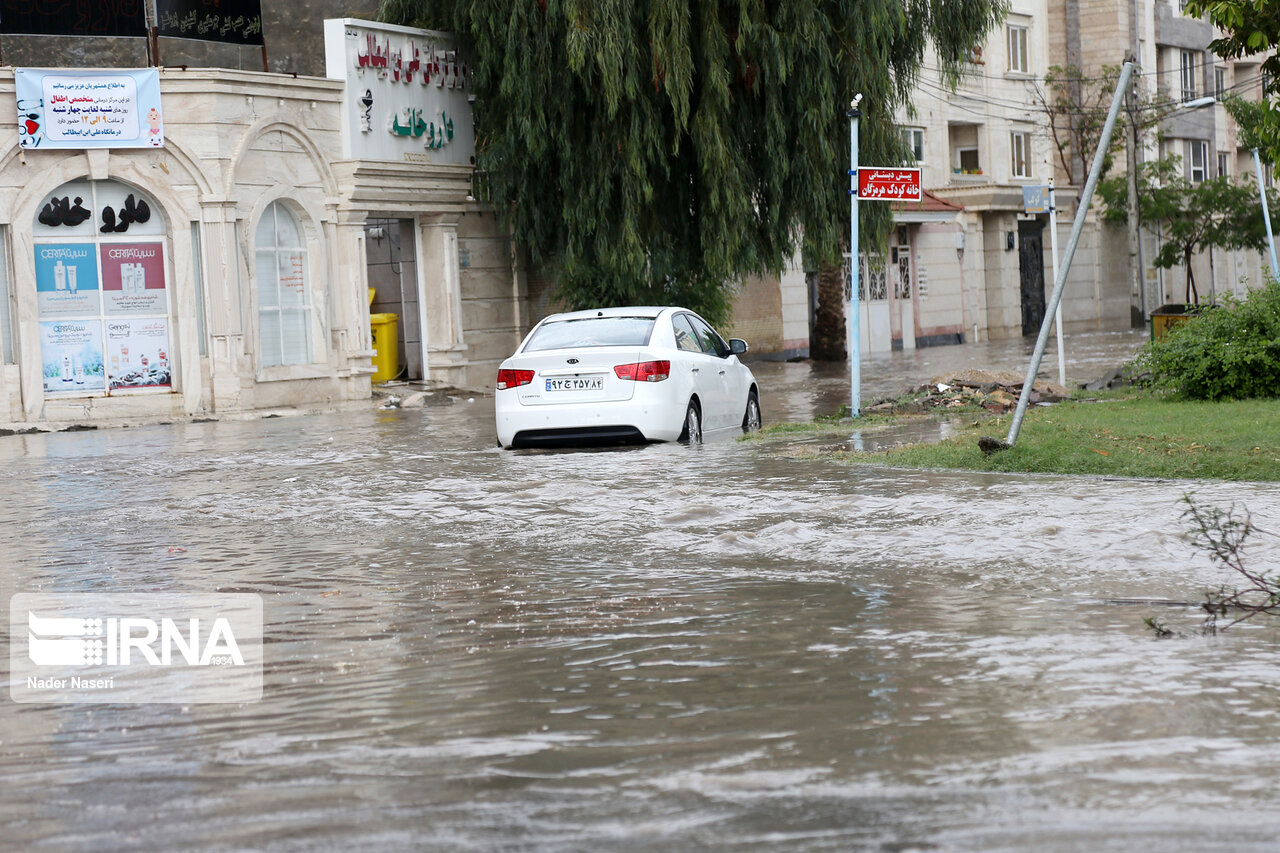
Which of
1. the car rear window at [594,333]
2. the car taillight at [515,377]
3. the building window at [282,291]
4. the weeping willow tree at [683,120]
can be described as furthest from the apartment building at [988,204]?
the car taillight at [515,377]


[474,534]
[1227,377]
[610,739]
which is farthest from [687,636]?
[1227,377]

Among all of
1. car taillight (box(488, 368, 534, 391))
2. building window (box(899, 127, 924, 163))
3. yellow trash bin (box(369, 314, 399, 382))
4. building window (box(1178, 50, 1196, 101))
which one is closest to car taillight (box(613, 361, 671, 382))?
car taillight (box(488, 368, 534, 391))

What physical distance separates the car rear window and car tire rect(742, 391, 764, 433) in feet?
7.30

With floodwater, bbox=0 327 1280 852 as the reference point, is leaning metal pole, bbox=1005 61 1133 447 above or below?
above

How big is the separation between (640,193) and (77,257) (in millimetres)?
8264

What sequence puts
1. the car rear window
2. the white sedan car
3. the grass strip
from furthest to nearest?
the car rear window, the white sedan car, the grass strip

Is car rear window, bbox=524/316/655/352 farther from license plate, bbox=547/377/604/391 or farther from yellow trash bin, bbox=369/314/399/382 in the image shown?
yellow trash bin, bbox=369/314/399/382

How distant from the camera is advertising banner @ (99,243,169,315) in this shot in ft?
77.4

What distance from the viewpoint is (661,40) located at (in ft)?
77.4

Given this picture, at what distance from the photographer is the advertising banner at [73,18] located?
26.2 metres

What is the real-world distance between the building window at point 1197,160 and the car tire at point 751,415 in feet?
159

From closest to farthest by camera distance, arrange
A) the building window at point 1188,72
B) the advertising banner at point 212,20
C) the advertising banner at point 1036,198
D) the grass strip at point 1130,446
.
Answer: the grass strip at point 1130,446, the advertising banner at point 1036,198, the advertising banner at point 212,20, the building window at point 1188,72

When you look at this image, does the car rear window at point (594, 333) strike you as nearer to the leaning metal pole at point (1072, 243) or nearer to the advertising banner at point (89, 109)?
the leaning metal pole at point (1072, 243)

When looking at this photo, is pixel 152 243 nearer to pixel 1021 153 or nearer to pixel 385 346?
pixel 385 346
